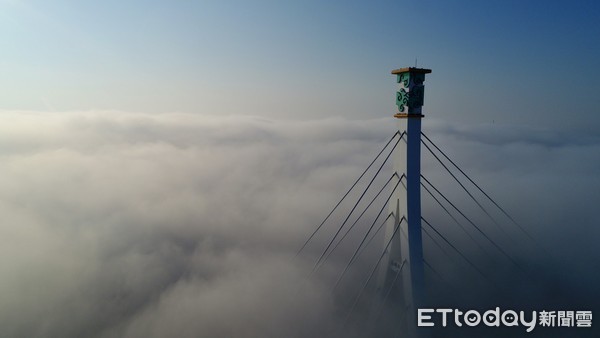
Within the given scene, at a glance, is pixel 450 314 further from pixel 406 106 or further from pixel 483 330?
pixel 483 330

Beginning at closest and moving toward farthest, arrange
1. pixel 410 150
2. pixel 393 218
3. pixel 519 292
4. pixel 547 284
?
pixel 410 150, pixel 393 218, pixel 519 292, pixel 547 284

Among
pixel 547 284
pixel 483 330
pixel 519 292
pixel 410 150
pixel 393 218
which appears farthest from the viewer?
pixel 547 284

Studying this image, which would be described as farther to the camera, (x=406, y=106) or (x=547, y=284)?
(x=547, y=284)

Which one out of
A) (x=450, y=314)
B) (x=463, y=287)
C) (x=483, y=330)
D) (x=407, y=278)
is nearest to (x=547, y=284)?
(x=463, y=287)

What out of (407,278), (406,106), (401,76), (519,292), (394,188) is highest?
(401,76)

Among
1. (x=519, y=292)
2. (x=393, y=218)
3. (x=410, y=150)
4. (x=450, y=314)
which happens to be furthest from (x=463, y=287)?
(x=410, y=150)

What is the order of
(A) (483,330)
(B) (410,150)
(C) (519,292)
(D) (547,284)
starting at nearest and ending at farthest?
(B) (410,150) < (A) (483,330) < (C) (519,292) < (D) (547,284)

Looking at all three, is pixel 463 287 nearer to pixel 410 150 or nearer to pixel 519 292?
pixel 519 292

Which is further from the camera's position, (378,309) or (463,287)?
(463,287)

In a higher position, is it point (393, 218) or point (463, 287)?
point (393, 218)
